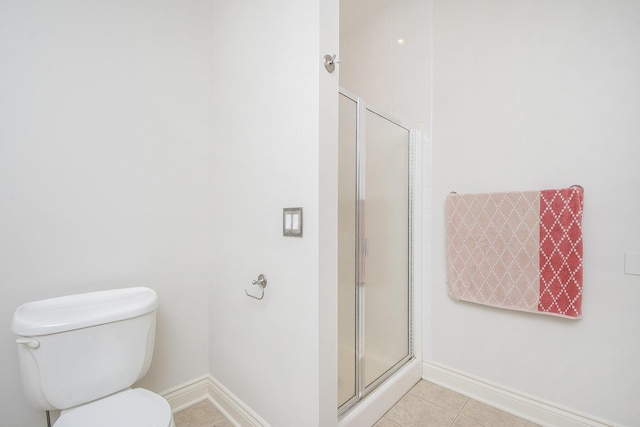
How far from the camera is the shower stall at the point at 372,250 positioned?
1358 mm

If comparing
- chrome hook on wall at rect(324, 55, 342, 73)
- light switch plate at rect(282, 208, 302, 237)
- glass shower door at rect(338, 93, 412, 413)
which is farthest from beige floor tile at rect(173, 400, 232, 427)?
chrome hook on wall at rect(324, 55, 342, 73)

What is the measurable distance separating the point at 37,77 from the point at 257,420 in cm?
183

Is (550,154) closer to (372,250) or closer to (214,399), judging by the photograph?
(372,250)

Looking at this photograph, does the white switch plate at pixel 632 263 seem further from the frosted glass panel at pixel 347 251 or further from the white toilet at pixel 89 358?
the white toilet at pixel 89 358

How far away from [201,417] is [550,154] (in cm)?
234

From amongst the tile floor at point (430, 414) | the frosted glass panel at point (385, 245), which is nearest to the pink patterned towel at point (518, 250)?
the frosted glass panel at point (385, 245)

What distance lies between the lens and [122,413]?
3.22 ft

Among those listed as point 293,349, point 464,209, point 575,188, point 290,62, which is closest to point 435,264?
point 464,209

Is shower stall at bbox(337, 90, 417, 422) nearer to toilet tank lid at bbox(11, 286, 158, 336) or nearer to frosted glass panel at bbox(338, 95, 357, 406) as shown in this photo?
frosted glass panel at bbox(338, 95, 357, 406)

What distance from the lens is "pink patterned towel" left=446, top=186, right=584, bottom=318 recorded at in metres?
1.34

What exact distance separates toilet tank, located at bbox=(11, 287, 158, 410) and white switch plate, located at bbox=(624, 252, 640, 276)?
85.0 inches

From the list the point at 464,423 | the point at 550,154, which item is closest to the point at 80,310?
the point at 464,423

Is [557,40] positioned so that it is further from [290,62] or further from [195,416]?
[195,416]

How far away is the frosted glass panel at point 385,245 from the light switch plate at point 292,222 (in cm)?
49
